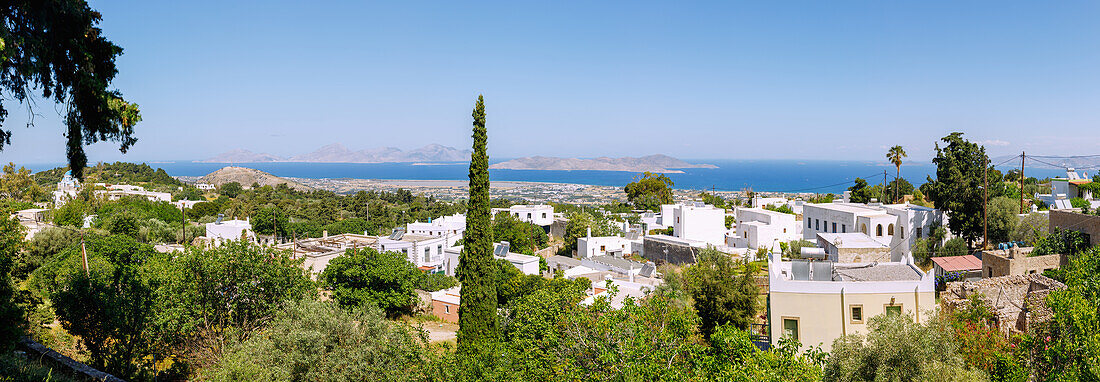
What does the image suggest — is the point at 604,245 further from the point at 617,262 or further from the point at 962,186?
the point at 962,186

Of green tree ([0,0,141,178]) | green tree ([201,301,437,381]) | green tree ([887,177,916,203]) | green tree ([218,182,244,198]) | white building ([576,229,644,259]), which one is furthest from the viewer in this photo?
green tree ([218,182,244,198])

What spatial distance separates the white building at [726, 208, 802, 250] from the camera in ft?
128

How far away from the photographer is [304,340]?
1097 cm

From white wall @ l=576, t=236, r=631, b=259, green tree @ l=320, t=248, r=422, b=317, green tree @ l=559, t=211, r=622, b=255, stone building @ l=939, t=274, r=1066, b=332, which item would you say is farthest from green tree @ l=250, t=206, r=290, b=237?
stone building @ l=939, t=274, r=1066, b=332

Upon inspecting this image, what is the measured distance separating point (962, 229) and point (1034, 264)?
9.28 meters

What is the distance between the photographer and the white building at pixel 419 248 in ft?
127

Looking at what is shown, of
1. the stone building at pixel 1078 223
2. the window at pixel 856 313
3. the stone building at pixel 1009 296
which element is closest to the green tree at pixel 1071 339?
the window at pixel 856 313

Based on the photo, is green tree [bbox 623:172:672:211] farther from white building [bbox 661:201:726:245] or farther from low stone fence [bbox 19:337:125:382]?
low stone fence [bbox 19:337:125:382]

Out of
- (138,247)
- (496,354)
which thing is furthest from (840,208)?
(138,247)

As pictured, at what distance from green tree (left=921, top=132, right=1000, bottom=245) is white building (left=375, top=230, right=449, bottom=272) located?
2928 cm

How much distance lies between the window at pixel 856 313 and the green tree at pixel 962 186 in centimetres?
1877

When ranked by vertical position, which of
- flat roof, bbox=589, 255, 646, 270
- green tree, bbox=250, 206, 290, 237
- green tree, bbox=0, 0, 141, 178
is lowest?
flat roof, bbox=589, 255, 646, 270

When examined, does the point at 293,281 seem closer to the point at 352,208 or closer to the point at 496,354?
the point at 496,354

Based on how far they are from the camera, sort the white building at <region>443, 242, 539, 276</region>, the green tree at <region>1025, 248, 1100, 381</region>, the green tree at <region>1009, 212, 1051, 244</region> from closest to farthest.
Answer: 1. the green tree at <region>1025, 248, 1100, 381</region>
2. the green tree at <region>1009, 212, 1051, 244</region>
3. the white building at <region>443, 242, 539, 276</region>
